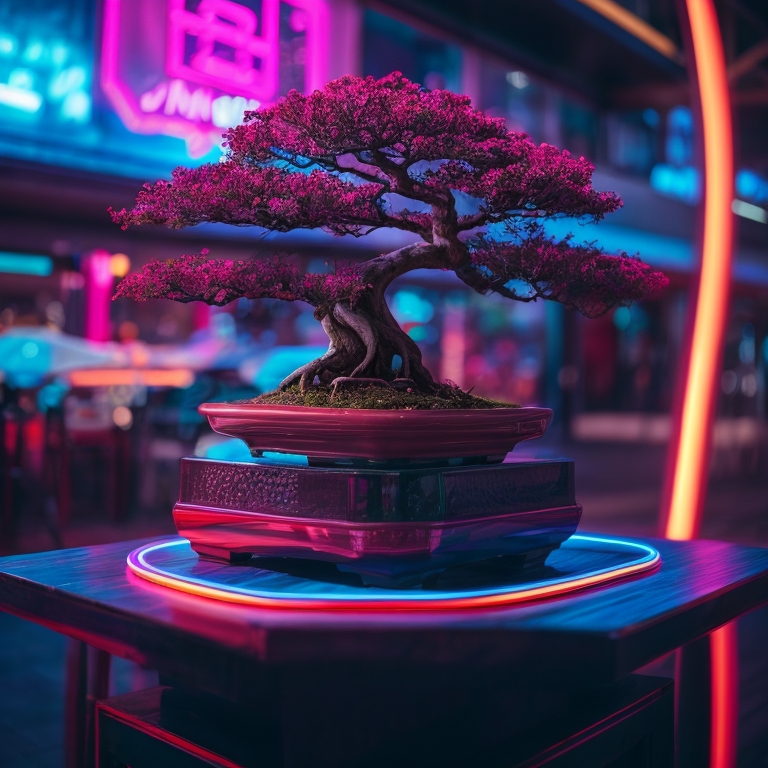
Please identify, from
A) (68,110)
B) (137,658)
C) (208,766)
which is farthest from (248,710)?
(68,110)

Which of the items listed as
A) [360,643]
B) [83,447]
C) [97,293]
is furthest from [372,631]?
[97,293]

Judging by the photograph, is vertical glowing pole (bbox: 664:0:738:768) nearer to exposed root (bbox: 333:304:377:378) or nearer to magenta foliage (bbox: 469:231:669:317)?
magenta foliage (bbox: 469:231:669:317)

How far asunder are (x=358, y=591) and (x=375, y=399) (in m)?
0.25

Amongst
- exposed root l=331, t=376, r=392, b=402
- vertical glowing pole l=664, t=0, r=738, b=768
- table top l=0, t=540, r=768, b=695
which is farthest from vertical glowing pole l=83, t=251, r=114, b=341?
table top l=0, t=540, r=768, b=695

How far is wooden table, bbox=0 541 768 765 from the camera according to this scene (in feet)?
2.48

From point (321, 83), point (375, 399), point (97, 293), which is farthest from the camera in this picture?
point (97, 293)

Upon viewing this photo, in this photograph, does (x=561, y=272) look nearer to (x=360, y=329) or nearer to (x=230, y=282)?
(x=360, y=329)

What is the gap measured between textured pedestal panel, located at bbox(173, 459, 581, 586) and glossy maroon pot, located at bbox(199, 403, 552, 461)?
0.03 metres

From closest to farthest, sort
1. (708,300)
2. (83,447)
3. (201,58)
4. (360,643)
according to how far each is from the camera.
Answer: (360,643) < (708,300) < (83,447) < (201,58)

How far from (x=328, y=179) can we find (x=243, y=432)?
1.14 feet

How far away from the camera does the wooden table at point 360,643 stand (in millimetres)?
754

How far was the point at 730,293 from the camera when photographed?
1790mm

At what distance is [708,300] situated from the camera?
5.83 feet

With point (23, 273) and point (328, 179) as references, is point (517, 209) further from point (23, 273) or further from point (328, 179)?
point (23, 273)
